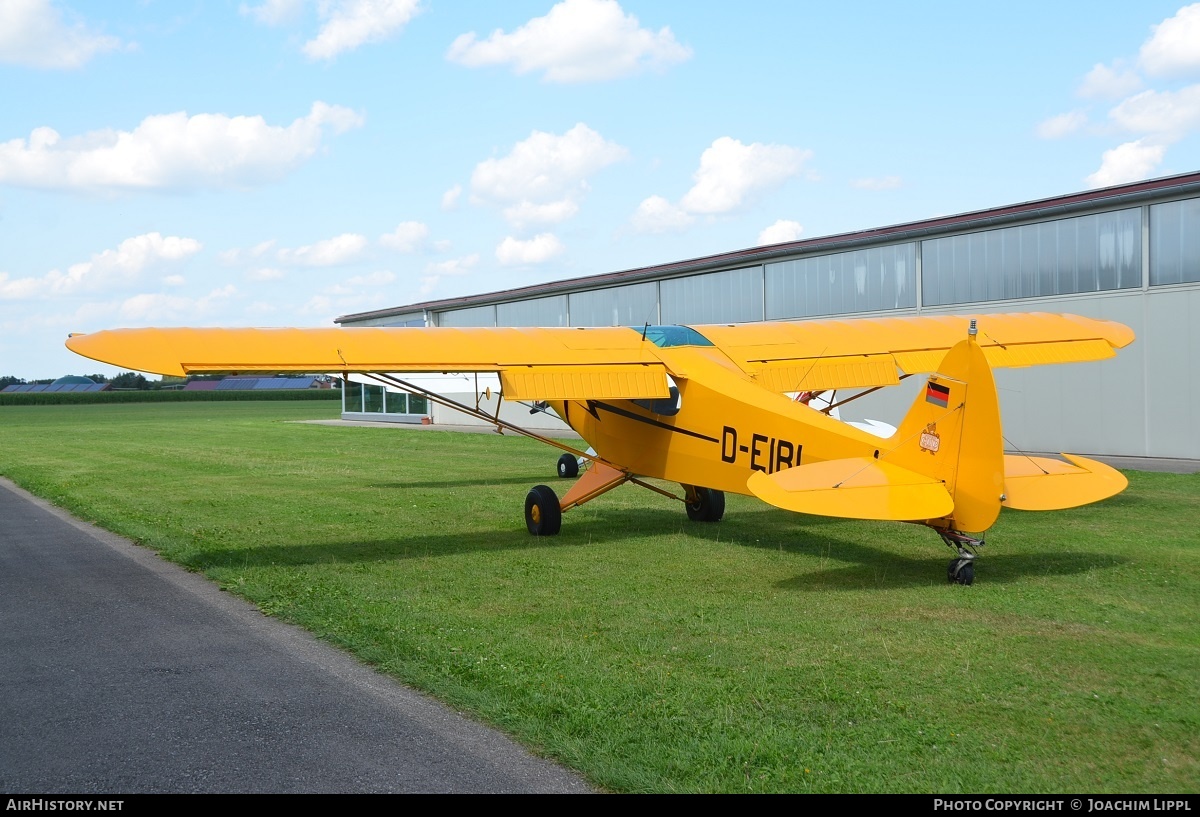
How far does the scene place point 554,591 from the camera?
8.64m

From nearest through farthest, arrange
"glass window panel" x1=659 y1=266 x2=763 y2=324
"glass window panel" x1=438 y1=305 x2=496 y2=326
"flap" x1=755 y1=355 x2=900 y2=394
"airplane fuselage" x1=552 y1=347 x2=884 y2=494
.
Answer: "airplane fuselage" x1=552 y1=347 x2=884 y2=494 < "flap" x1=755 y1=355 x2=900 y2=394 < "glass window panel" x1=659 y1=266 x2=763 y2=324 < "glass window panel" x1=438 y1=305 x2=496 y2=326

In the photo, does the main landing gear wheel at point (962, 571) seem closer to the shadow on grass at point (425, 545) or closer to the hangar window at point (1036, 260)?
the shadow on grass at point (425, 545)

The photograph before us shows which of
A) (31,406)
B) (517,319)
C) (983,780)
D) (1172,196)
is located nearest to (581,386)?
(983,780)

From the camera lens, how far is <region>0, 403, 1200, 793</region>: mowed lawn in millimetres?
4762

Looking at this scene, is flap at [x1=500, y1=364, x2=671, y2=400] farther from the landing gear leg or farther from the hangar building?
the hangar building

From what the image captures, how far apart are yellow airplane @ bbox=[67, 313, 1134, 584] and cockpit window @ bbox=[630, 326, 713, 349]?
2cm

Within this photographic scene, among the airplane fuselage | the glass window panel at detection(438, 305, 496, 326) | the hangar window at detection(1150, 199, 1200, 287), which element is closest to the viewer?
the airplane fuselage

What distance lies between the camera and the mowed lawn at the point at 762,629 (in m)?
4.76

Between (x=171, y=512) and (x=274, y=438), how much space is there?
19.2 m

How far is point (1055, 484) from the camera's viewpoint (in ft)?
27.8

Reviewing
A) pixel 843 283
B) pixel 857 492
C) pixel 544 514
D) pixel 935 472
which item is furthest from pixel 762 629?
pixel 843 283

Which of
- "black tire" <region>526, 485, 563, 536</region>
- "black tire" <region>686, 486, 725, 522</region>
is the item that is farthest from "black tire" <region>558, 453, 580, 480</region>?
"black tire" <region>526, 485, 563, 536</region>

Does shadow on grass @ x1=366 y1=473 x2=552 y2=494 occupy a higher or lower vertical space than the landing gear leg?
lower

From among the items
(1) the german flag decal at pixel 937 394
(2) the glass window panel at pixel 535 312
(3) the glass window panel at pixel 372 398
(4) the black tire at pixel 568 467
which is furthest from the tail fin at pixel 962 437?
(3) the glass window panel at pixel 372 398
